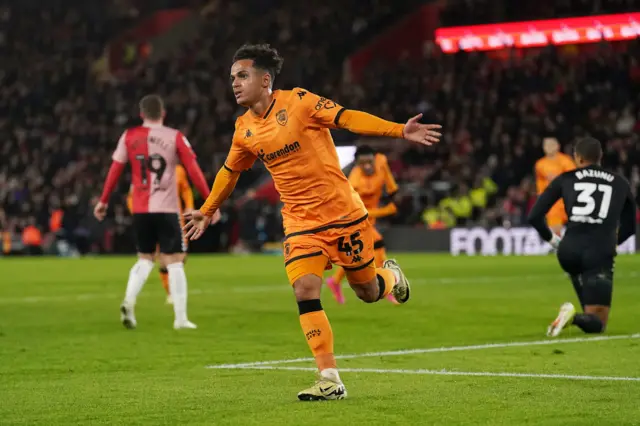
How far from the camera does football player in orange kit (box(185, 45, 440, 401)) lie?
7.71 meters

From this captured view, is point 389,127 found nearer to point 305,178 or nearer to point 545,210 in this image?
point 305,178

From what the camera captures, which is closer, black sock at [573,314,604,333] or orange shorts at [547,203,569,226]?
black sock at [573,314,604,333]

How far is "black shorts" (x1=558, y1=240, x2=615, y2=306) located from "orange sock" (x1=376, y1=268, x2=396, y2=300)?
143 inches

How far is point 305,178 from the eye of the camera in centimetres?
791

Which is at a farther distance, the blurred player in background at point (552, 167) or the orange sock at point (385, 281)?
the blurred player in background at point (552, 167)

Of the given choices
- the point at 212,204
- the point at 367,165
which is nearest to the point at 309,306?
the point at 212,204

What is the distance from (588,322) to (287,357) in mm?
3083

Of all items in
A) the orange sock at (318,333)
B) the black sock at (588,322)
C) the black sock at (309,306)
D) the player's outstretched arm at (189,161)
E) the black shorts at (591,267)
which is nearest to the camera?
the orange sock at (318,333)

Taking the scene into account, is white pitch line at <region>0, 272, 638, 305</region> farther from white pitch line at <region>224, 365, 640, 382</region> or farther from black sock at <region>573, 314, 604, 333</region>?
white pitch line at <region>224, 365, 640, 382</region>

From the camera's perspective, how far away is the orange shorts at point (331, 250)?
7.76 metres

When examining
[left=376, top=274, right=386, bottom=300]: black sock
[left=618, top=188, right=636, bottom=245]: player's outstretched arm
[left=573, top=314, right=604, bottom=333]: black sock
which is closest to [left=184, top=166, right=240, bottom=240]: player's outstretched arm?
[left=376, top=274, right=386, bottom=300]: black sock

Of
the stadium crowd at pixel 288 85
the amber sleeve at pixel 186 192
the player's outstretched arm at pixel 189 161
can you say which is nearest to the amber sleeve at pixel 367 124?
the player's outstretched arm at pixel 189 161

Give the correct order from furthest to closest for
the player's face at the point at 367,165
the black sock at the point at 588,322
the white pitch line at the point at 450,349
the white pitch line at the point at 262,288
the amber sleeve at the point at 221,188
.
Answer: the white pitch line at the point at 262,288 → the player's face at the point at 367,165 → the black sock at the point at 588,322 → the white pitch line at the point at 450,349 → the amber sleeve at the point at 221,188

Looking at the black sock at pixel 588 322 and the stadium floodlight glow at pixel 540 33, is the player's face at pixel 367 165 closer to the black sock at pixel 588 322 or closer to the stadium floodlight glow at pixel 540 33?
the black sock at pixel 588 322
